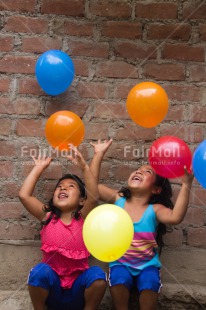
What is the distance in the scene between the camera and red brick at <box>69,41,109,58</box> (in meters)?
2.33

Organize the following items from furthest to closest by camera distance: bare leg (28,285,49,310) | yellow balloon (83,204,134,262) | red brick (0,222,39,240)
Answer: red brick (0,222,39,240) → bare leg (28,285,49,310) → yellow balloon (83,204,134,262)

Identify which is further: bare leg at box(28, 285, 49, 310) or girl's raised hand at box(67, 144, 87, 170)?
girl's raised hand at box(67, 144, 87, 170)

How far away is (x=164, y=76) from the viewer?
2330mm

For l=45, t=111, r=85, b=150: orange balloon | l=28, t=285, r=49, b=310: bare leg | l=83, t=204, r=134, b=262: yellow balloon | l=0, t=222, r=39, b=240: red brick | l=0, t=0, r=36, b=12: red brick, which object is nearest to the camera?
l=83, t=204, r=134, b=262: yellow balloon

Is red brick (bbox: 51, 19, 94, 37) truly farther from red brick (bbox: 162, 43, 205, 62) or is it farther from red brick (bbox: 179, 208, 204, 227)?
red brick (bbox: 179, 208, 204, 227)

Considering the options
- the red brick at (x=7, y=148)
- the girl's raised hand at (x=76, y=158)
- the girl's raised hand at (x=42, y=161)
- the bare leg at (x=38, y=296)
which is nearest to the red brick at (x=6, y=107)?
the red brick at (x=7, y=148)

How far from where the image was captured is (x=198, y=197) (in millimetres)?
2262

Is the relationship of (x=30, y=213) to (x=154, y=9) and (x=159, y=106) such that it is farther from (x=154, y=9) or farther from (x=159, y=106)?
(x=154, y=9)

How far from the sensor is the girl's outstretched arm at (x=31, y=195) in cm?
211

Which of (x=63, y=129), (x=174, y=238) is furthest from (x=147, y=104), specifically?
(x=174, y=238)

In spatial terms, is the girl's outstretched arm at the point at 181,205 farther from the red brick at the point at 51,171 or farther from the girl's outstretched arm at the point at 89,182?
the red brick at the point at 51,171

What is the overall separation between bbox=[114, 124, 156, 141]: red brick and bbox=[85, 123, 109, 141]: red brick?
0.05 m

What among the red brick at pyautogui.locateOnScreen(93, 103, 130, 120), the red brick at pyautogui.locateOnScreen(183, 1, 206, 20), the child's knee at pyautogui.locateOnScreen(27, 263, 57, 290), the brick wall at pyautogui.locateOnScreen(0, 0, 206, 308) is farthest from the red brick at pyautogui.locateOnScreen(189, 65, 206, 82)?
Answer: the child's knee at pyautogui.locateOnScreen(27, 263, 57, 290)

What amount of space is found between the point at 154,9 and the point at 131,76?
34cm
